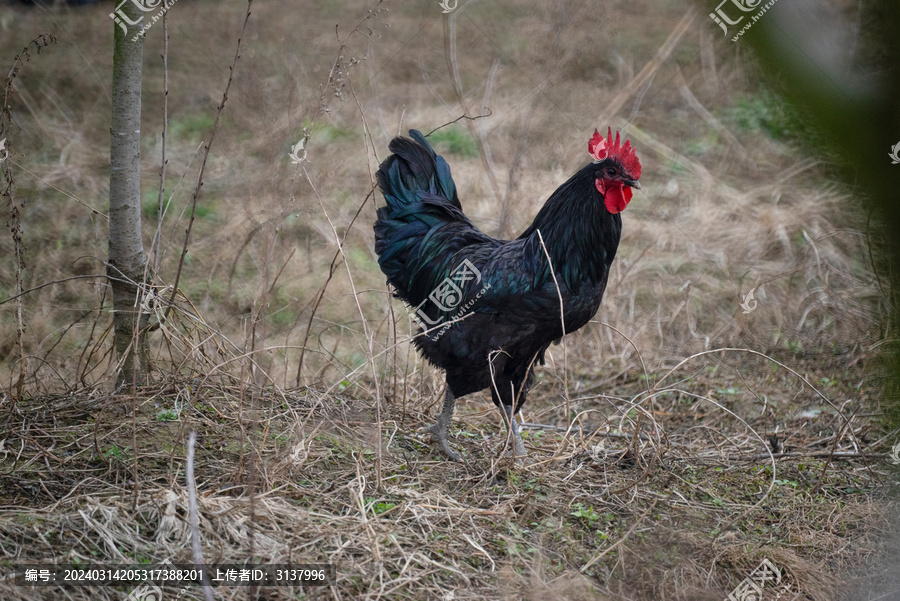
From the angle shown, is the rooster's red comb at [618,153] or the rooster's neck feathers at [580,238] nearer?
the rooster's red comb at [618,153]

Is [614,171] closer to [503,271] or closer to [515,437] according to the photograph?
[503,271]

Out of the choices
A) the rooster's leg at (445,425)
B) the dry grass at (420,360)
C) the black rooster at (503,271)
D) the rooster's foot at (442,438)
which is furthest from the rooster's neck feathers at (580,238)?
the rooster's foot at (442,438)

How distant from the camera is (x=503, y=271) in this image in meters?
4.01

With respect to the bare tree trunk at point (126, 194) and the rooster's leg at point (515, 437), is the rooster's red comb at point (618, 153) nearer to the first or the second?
Answer: the rooster's leg at point (515, 437)

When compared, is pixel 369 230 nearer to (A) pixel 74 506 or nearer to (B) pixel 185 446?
(B) pixel 185 446

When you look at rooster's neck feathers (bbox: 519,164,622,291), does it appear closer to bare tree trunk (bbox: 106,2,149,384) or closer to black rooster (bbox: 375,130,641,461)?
black rooster (bbox: 375,130,641,461)

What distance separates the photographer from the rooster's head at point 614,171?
3.79 meters

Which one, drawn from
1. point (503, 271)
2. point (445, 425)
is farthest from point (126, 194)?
point (445, 425)

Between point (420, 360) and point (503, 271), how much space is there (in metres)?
1.90

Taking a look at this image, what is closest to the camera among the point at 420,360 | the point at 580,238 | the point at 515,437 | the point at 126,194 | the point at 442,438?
the point at 126,194

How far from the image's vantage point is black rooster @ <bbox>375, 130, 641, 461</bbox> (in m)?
3.92

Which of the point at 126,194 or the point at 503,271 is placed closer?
the point at 126,194

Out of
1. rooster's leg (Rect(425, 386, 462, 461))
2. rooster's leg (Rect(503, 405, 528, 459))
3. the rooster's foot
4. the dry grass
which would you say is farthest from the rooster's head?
the rooster's foot

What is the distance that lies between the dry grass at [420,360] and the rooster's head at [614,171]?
2.62ft
